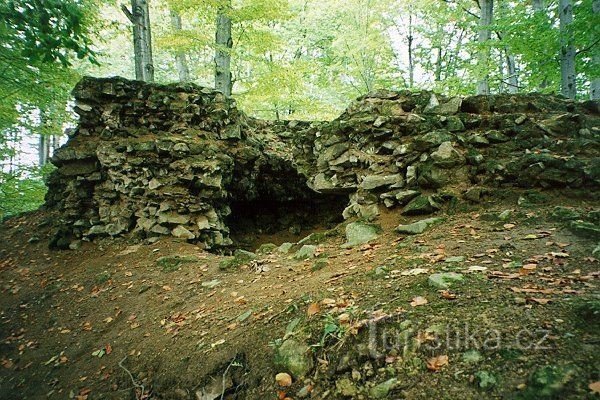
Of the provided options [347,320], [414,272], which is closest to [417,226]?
[414,272]

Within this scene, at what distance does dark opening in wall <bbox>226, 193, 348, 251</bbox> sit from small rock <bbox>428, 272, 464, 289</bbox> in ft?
19.1

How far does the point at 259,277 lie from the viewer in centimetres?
437

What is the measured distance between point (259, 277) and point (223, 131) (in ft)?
14.4

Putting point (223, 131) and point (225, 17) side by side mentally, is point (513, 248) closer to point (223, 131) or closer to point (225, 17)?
point (223, 131)

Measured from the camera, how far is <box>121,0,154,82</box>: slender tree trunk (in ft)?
26.3

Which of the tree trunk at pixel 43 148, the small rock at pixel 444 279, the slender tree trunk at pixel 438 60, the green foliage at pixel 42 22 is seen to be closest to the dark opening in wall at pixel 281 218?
the small rock at pixel 444 279

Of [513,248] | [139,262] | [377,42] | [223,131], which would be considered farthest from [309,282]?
[377,42]

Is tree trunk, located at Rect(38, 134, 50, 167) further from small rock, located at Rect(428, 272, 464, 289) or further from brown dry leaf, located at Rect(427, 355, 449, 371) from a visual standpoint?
brown dry leaf, located at Rect(427, 355, 449, 371)

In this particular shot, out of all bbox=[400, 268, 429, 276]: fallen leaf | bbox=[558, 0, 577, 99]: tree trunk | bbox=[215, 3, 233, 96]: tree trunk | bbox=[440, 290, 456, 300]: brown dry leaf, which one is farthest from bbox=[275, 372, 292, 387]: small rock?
bbox=[215, 3, 233, 96]: tree trunk

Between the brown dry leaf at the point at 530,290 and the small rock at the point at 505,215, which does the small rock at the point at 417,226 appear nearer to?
the small rock at the point at 505,215

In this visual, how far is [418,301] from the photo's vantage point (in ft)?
8.02

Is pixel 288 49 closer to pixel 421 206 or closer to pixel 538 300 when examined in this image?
pixel 421 206

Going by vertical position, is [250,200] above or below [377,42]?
below

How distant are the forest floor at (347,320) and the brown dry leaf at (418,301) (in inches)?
0.5
